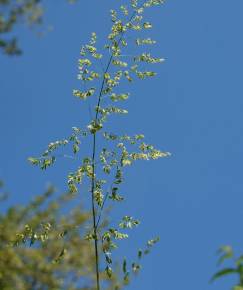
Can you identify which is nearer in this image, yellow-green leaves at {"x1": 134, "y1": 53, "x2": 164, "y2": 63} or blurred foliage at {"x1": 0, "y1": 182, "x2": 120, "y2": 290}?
blurred foliage at {"x1": 0, "y1": 182, "x2": 120, "y2": 290}

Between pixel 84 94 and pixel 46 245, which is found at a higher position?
Result: pixel 84 94

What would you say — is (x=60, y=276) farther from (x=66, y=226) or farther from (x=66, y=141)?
(x=66, y=141)

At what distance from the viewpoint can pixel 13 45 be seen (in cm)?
387

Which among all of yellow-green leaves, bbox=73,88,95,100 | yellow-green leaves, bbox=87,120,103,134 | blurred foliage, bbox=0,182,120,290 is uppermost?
yellow-green leaves, bbox=73,88,95,100

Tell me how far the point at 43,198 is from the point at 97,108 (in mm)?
3804

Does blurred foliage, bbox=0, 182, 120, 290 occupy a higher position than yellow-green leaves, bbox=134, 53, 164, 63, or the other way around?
yellow-green leaves, bbox=134, 53, 164, 63

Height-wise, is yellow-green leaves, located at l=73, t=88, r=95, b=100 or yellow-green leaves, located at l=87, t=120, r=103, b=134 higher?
yellow-green leaves, located at l=73, t=88, r=95, b=100

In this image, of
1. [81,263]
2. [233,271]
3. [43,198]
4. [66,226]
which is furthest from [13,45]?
[66,226]

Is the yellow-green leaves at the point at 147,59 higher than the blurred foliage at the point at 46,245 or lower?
higher

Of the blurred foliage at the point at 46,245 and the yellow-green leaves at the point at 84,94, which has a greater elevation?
the yellow-green leaves at the point at 84,94

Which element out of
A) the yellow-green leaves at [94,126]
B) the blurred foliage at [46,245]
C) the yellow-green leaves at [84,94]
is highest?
the yellow-green leaves at [84,94]

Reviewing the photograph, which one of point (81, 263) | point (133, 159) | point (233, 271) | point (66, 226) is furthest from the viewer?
point (133, 159)

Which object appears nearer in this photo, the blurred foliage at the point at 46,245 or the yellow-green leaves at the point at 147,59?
the blurred foliage at the point at 46,245

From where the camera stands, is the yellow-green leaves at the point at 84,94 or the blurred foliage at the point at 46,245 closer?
the blurred foliage at the point at 46,245
